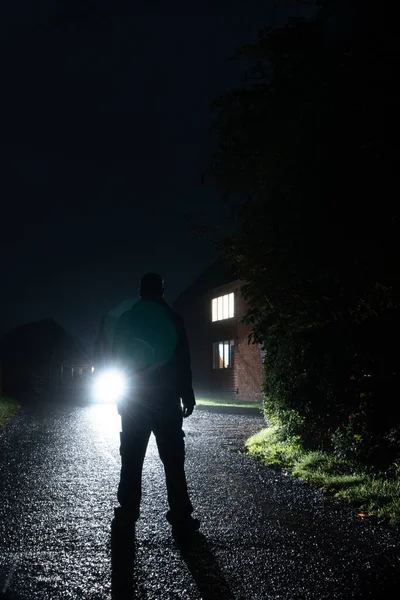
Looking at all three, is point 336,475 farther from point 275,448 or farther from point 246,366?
point 246,366

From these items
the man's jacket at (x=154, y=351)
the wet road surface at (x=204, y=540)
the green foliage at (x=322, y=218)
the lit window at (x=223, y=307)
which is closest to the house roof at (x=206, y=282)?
the lit window at (x=223, y=307)

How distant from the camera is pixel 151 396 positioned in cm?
468

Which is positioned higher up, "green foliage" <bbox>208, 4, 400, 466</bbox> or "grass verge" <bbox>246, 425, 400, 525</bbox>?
"green foliage" <bbox>208, 4, 400, 466</bbox>

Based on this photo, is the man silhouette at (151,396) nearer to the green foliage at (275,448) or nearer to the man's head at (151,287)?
the man's head at (151,287)

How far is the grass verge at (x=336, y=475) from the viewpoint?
208 inches

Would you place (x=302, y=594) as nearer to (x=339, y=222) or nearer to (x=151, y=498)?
(x=151, y=498)

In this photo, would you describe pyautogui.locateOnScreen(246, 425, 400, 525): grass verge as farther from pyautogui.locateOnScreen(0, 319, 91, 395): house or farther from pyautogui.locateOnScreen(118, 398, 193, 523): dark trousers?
pyautogui.locateOnScreen(0, 319, 91, 395): house

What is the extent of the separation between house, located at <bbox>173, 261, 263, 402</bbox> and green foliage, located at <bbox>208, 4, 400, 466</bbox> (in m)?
16.3

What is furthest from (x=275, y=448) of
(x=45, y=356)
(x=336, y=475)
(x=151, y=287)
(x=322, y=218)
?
(x=45, y=356)

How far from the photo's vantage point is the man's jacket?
4734 mm

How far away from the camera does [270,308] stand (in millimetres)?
6945

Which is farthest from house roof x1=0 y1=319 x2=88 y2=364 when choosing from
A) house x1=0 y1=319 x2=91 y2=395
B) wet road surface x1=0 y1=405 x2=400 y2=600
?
wet road surface x1=0 y1=405 x2=400 y2=600

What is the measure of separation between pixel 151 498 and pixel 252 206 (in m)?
3.41

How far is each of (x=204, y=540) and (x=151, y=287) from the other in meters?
2.10
